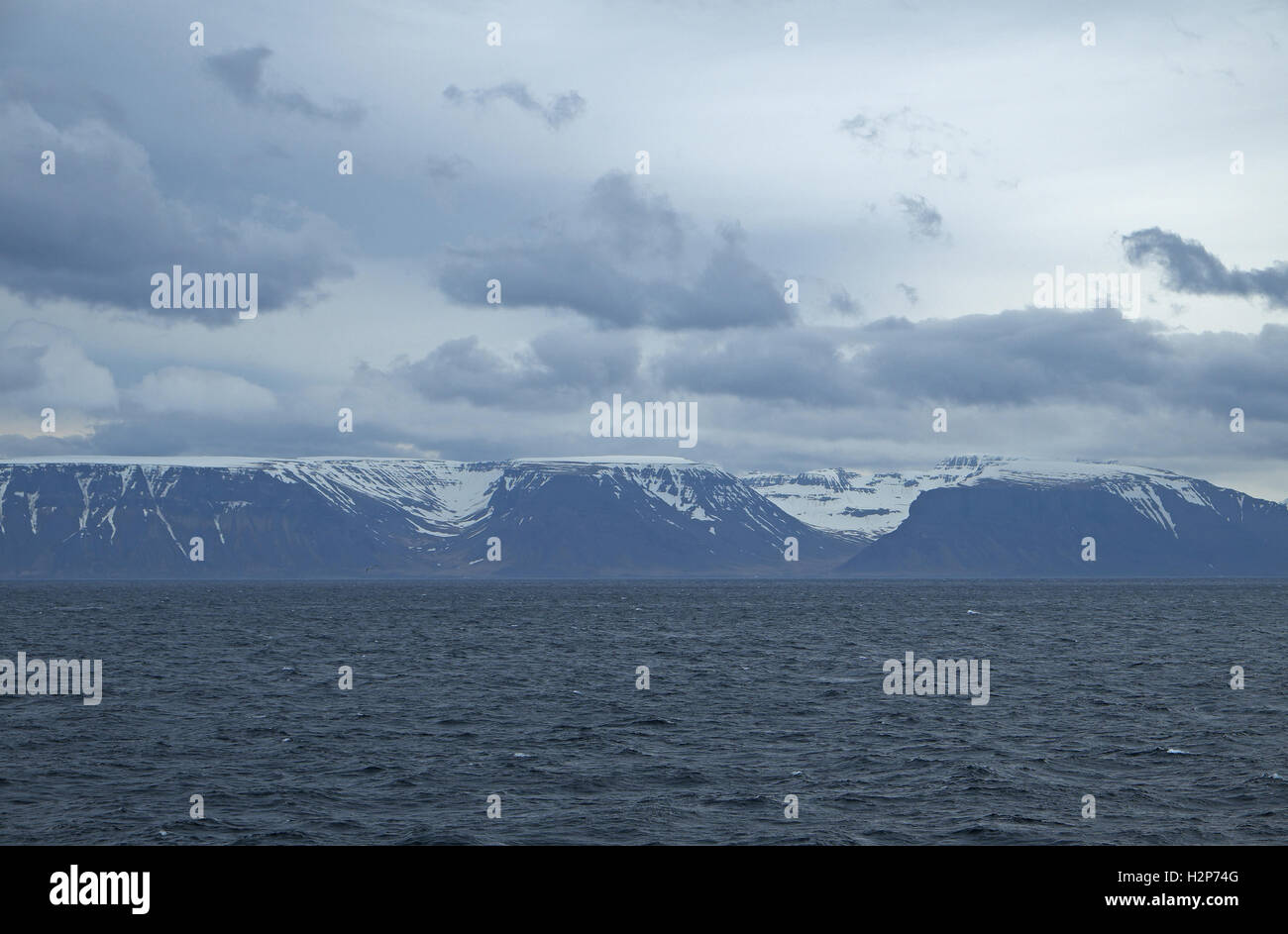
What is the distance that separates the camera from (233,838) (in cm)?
3394

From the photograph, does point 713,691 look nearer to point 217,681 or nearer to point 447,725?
point 447,725

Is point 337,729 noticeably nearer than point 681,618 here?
Yes

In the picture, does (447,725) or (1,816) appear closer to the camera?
(1,816)

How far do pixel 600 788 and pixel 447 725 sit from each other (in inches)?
737

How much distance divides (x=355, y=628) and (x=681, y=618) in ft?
191

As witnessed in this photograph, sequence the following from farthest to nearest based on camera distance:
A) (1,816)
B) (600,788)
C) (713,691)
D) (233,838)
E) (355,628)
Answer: (355,628) → (713,691) → (600,788) → (1,816) → (233,838)

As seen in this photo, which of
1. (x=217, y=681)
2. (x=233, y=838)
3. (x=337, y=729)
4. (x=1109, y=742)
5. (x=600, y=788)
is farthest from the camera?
(x=217, y=681)

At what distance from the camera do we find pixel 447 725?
58.3 meters
